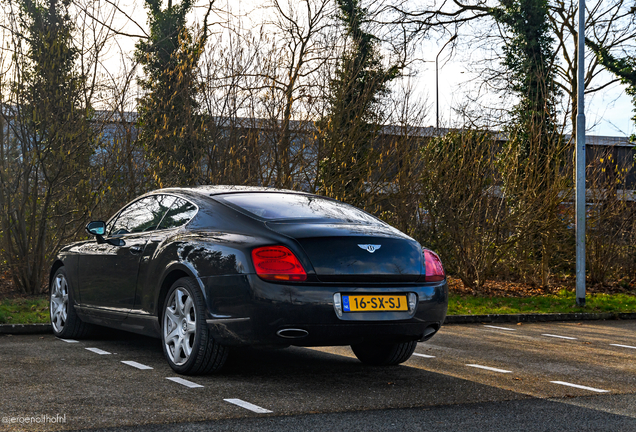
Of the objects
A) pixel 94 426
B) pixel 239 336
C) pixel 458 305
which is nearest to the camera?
pixel 94 426

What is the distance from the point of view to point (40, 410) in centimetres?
447

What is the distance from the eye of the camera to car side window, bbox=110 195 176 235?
6.53 meters

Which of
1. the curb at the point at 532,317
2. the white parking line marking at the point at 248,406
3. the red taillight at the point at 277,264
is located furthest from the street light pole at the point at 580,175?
the white parking line marking at the point at 248,406

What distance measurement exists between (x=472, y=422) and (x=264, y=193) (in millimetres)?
2849

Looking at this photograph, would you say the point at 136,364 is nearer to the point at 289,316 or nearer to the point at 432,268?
the point at 289,316

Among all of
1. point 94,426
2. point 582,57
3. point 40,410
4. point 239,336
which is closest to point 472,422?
point 239,336

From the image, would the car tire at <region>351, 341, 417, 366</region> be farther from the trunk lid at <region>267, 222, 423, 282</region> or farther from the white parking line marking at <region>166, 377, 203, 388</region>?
the white parking line marking at <region>166, 377, 203, 388</region>

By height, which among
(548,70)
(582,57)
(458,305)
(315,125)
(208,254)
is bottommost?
(458,305)

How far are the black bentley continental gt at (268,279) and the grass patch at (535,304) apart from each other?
6.45m

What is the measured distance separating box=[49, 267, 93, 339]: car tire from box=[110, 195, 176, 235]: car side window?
3.27ft

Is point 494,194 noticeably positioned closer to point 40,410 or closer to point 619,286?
point 619,286

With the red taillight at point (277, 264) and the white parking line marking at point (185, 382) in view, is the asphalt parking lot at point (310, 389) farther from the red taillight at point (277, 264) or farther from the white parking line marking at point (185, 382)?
the red taillight at point (277, 264)

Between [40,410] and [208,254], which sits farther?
[208,254]

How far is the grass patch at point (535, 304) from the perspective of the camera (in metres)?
12.9
